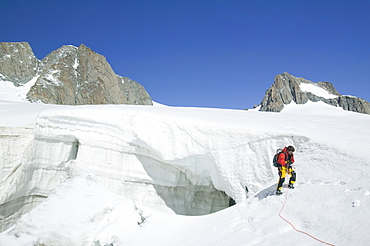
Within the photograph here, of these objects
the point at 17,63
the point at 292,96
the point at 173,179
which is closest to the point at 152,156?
the point at 173,179

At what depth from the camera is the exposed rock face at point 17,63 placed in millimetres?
63997

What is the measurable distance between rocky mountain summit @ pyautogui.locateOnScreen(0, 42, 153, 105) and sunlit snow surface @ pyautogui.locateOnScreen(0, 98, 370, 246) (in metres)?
45.4

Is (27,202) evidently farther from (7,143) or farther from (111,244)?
(111,244)

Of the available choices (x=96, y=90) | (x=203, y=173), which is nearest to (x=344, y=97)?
(x=96, y=90)

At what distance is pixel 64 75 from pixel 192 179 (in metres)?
54.4

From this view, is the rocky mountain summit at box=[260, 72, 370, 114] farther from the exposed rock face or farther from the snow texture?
the snow texture

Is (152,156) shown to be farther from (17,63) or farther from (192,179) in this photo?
(17,63)

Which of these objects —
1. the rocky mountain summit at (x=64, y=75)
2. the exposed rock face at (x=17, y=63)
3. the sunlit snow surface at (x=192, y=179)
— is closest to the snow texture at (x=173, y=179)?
the sunlit snow surface at (x=192, y=179)

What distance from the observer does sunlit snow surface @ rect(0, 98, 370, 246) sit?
474 centimetres

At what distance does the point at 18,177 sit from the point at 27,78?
218 ft

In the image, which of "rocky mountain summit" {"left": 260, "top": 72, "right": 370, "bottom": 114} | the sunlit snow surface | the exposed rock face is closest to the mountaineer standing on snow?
the sunlit snow surface

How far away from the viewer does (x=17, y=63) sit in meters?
66.9

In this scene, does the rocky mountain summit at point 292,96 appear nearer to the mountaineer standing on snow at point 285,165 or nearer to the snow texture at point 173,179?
the snow texture at point 173,179

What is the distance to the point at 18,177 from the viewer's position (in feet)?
35.4
